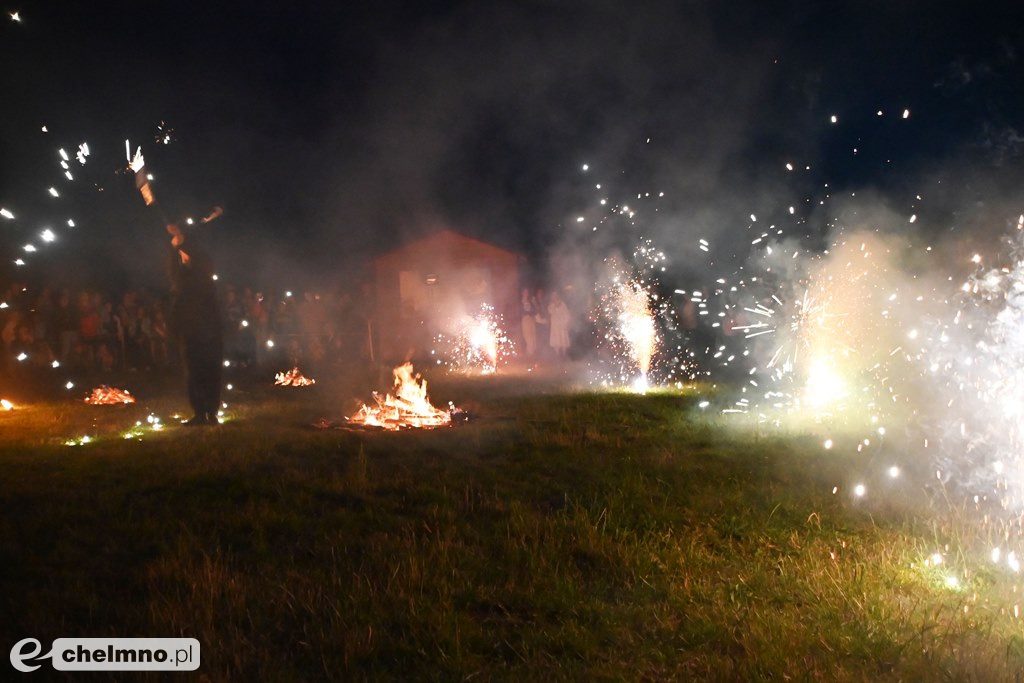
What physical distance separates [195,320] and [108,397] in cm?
355

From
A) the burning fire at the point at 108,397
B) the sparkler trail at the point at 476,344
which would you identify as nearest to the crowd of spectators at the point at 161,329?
the sparkler trail at the point at 476,344

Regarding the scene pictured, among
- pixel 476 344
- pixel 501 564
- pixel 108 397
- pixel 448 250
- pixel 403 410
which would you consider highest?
pixel 448 250

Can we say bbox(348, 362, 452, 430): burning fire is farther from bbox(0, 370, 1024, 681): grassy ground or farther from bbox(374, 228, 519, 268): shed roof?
bbox(374, 228, 519, 268): shed roof

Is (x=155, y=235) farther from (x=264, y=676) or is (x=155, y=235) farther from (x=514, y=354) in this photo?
(x=264, y=676)

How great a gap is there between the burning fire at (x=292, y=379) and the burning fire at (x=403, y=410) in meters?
5.18

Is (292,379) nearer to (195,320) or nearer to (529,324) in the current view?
(195,320)

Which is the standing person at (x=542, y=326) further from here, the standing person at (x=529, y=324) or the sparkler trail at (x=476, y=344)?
the sparkler trail at (x=476, y=344)

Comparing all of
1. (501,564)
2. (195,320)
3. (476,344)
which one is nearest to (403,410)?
(195,320)

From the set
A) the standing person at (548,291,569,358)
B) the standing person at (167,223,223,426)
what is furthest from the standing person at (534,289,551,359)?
the standing person at (167,223,223,426)

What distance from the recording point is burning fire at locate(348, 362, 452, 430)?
10312 mm

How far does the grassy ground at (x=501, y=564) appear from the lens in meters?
3.73

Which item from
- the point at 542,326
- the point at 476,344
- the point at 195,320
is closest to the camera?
the point at 195,320

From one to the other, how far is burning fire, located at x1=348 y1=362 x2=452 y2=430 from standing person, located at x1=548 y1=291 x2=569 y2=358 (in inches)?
364

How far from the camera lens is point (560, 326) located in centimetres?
2045
